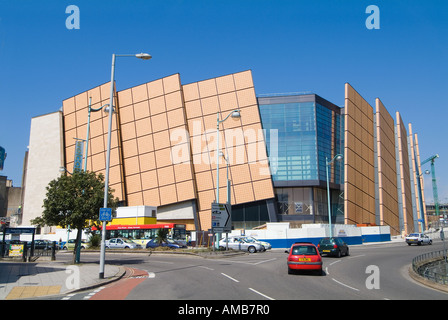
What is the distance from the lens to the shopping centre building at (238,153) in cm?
5494

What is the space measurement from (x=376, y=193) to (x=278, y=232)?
3072 cm

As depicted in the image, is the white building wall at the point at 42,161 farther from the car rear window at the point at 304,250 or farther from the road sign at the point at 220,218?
the car rear window at the point at 304,250

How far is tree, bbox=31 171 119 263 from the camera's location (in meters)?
21.8

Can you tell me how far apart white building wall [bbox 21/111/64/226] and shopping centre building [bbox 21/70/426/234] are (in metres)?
2.74

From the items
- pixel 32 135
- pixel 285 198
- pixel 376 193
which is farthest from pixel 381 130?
pixel 32 135

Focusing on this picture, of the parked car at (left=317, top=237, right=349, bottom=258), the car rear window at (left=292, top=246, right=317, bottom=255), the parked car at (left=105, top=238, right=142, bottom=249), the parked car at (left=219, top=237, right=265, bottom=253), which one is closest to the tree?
the car rear window at (left=292, top=246, right=317, bottom=255)

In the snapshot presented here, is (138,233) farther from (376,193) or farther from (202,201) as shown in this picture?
(376,193)

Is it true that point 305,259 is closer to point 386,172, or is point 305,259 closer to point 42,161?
point 386,172

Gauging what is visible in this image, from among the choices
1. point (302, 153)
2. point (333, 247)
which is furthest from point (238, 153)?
point (333, 247)

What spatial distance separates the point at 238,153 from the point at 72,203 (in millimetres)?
34735

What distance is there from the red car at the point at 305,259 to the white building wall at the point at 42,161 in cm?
5995

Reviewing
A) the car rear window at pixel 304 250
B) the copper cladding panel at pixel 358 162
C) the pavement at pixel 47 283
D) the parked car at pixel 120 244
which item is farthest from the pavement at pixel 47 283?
the copper cladding panel at pixel 358 162

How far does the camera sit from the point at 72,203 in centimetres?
2191

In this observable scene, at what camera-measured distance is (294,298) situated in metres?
9.88
